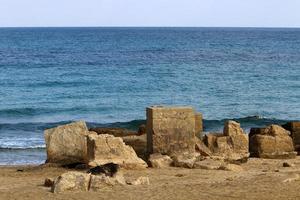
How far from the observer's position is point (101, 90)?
39.8 m

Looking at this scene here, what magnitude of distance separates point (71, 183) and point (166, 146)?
409 centimetres

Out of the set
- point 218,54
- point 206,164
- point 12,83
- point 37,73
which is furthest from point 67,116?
point 218,54

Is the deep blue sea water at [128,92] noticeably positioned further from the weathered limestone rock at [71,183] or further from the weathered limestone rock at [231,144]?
the weathered limestone rock at [71,183]

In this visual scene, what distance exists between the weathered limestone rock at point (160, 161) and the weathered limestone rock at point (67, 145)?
1.54 metres

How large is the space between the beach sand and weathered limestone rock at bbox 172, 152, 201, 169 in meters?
0.28

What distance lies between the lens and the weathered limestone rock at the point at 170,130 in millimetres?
15734

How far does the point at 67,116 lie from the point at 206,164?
16082 mm

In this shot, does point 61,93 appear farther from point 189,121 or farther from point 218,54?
point 218,54

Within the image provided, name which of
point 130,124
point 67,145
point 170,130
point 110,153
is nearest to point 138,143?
point 170,130

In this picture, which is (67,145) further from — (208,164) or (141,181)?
(141,181)

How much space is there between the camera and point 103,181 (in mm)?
12453

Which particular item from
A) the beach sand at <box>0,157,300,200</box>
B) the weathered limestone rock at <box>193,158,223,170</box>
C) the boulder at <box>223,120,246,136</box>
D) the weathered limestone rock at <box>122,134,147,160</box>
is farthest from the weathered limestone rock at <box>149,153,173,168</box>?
the boulder at <box>223,120,246,136</box>

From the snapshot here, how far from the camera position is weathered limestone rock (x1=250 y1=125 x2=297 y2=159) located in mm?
17766

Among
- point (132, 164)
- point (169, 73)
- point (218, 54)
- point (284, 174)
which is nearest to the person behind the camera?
point (284, 174)
